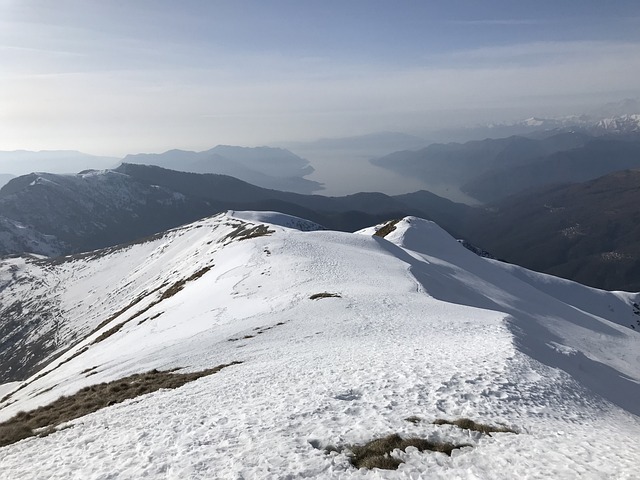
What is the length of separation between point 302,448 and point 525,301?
59735mm

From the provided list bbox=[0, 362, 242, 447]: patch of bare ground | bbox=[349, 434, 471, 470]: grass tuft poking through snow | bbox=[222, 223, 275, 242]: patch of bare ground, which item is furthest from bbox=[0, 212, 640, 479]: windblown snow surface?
bbox=[222, 223, 275, 242]: patch of bare ground

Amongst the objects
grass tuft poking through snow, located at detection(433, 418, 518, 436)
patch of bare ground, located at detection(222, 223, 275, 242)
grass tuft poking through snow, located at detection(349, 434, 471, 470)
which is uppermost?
grass tuft poking through snow, located at detection(349, 434, 471, 470)

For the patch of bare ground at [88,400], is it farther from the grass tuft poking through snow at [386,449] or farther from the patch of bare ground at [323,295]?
the patch of bare ground at [323,295]

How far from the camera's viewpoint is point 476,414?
45.5ft

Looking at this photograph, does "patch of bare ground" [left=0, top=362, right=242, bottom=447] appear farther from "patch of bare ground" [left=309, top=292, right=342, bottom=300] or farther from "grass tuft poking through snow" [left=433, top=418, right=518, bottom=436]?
"patch of bare ground" [left=309, top=292, right=342, bottom=300]

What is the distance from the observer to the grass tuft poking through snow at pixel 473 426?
41.9 feet

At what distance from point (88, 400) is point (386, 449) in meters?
17.2

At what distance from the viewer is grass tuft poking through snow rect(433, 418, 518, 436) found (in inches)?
503

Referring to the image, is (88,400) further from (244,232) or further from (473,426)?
(244,232)

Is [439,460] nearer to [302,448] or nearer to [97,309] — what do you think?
[302,448]

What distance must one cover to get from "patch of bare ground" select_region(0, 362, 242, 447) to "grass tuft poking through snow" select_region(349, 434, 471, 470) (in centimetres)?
1191

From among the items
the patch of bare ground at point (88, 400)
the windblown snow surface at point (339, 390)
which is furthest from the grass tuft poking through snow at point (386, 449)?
the patch of bare ground at point (88, 400)

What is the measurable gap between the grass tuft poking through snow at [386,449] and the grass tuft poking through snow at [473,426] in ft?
3.68

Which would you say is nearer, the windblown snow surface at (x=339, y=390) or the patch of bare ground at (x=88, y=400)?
the windblown snow surface at (x=339, y=390)
